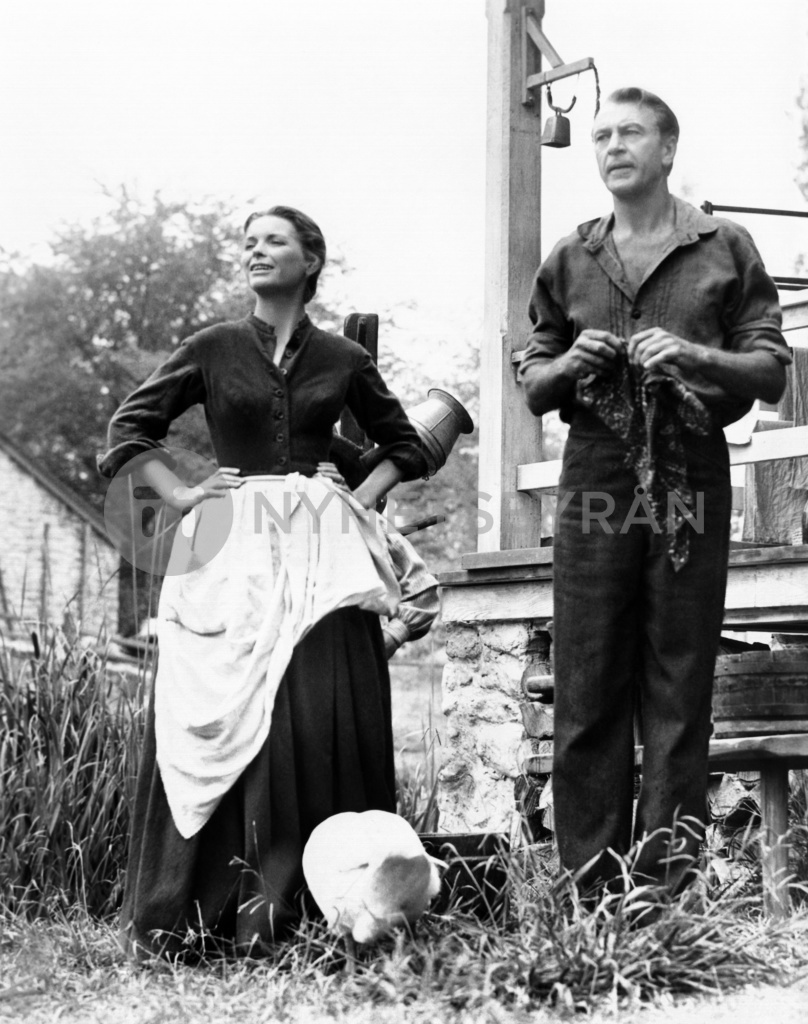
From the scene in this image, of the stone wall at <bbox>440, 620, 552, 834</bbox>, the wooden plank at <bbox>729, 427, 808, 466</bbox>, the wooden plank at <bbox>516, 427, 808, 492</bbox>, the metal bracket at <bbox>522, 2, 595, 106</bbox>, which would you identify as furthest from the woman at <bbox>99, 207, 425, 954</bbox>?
the metal bracket at <bbox>522, 2, 595, 106</bbox>

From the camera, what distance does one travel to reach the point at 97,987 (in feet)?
12.7

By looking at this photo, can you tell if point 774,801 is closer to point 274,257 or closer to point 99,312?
point 274,257

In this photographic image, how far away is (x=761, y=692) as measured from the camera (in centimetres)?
451

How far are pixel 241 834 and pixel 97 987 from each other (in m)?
0.51

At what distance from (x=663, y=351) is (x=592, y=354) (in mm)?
180

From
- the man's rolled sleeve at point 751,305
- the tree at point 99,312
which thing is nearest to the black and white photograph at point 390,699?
the man's rolled sleeve at point 751,305

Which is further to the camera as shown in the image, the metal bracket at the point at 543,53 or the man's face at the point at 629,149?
the metal bracket at the point at 543,53

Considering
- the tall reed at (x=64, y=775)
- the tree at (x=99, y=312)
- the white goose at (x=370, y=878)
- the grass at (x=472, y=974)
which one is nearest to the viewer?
the grass at (x=472, y=974)

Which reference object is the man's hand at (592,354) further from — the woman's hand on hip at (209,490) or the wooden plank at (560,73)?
the wooden plank at (560,73)

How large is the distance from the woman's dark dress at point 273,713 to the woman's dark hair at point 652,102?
1.04 m

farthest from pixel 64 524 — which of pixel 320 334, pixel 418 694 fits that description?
pixel 320 334

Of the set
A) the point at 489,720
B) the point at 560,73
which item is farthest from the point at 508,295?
the point at 489,720

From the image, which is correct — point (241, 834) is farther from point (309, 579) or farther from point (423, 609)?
point (423, 609)

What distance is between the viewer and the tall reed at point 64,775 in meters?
5.46
